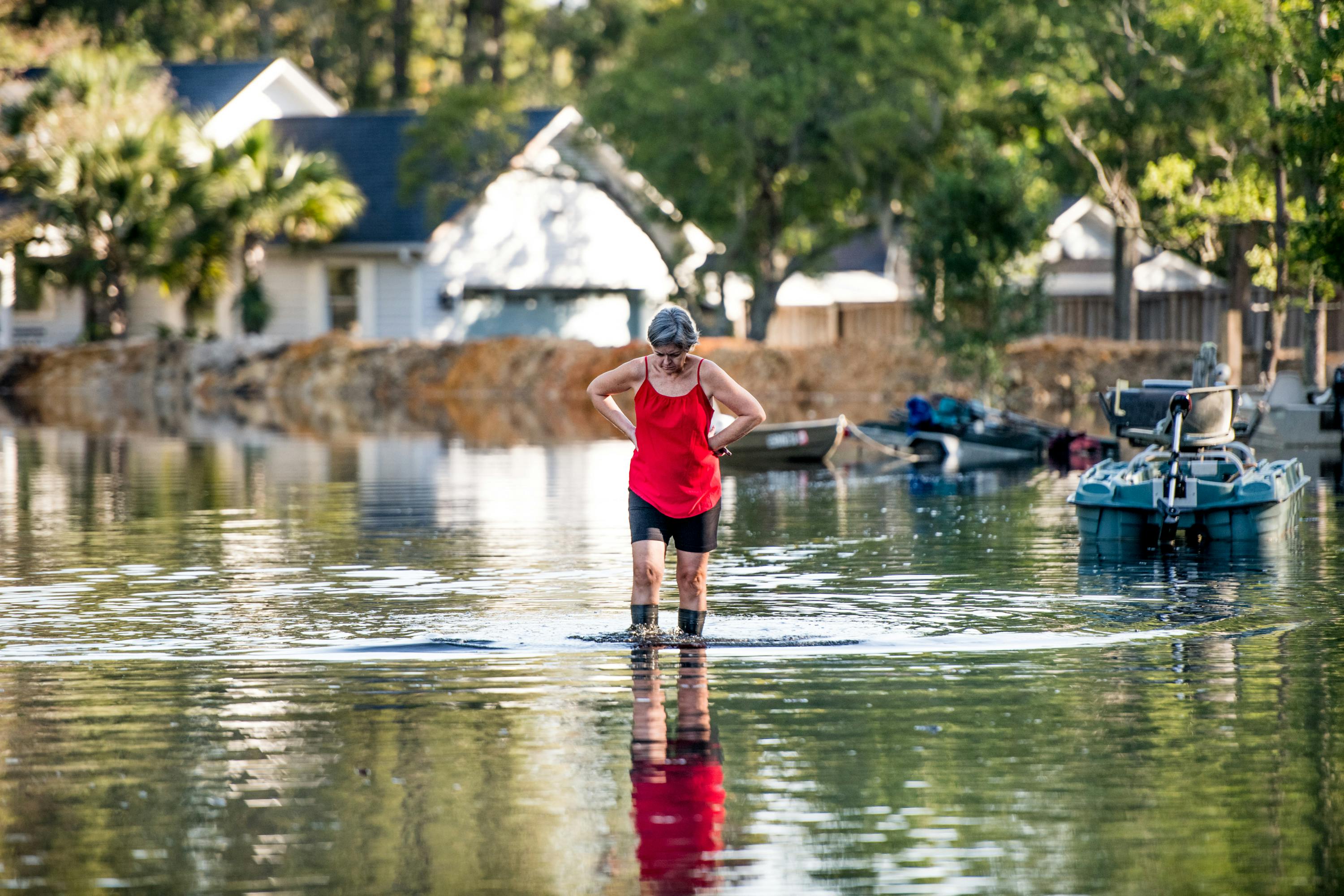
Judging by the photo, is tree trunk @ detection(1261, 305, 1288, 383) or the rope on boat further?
tree trunk @ detection(1261, 305, 1288, 383)

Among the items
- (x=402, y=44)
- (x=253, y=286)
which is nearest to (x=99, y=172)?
(x=253, y=286)

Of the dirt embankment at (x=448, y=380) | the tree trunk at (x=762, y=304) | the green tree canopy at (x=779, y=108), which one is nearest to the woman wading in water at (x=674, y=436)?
the dirt embankment at (x=448, y=380)

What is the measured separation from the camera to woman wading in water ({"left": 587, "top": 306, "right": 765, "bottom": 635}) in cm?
1056

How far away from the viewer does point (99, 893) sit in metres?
6.61

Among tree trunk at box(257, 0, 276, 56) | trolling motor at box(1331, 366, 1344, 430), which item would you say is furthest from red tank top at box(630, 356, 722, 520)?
tree trunk at box(257, 0, 276, 56)

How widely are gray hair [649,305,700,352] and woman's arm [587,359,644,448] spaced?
0.64 feet

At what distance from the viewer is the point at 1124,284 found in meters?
47.3

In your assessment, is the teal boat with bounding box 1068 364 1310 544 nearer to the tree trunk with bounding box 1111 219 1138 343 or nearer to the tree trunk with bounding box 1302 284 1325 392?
the tree trunk with bounding box 1302 284 1325 392

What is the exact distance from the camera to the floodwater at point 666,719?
7.00 m

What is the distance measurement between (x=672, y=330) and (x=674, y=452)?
2.28ft

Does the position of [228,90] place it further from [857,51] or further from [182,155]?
[857,51]

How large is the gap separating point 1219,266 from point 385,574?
3306 cm

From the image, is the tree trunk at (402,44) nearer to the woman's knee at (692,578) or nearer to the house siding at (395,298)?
the house siding at (395,298)

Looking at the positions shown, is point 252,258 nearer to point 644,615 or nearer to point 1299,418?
point 1299,418
